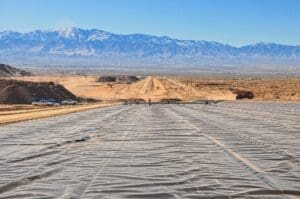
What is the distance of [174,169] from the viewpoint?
13.6 m

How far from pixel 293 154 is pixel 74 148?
21.9 ft

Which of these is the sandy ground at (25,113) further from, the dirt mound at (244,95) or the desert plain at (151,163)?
the dirt mound at (244,95)

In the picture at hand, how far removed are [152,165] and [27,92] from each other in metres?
62.0

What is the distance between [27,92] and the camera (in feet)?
244

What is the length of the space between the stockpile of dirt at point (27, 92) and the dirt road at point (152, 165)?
157ft

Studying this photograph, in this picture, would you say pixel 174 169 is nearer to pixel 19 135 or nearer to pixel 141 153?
pixel 141 153

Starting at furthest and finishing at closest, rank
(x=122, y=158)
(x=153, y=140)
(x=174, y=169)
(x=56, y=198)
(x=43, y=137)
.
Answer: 1. (x=43, y=137)
2. (x=153, y=140)
3. (x=122, y=158)
4. (x=174, y=169)
5. (x=56, y=198)

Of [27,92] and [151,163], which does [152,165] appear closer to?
[151,163]

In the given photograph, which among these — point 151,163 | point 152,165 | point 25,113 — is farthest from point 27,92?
point 152,165

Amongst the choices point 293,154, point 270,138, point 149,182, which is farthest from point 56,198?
point 270,138

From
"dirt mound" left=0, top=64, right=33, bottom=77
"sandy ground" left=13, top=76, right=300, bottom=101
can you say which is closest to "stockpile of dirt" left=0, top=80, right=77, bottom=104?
"sandy ground" left=13, top=76, right=300, bottom=101

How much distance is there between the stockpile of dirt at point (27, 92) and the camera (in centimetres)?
Answer: 7047

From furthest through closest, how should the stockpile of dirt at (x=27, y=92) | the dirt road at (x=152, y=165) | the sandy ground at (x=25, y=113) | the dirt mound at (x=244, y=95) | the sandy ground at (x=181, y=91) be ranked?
the sandy ground at (x=181, y=91)
the dirt mound at (x=244, y=95)
the stockpile of dirt at (x=27, y=92)
the sandy ground at (x=25, y=113)
the dirt road at (x=152, y=165)

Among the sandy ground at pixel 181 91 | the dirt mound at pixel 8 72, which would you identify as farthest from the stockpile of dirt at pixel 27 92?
the dirt mound at pixel 8 72
